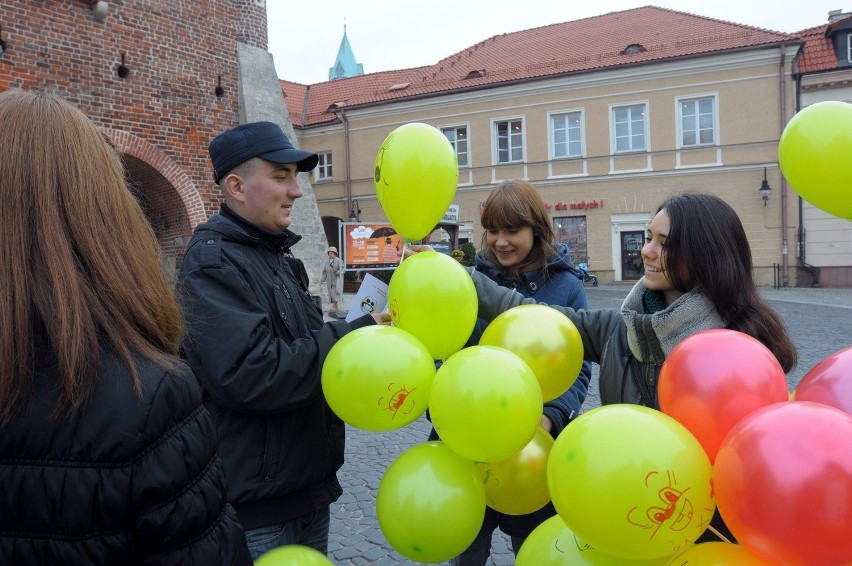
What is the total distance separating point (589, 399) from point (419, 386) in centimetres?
452

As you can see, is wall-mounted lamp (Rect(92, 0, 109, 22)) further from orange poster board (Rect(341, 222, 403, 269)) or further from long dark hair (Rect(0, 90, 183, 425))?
long dark hair (Rect(0, 90, 183, 425))

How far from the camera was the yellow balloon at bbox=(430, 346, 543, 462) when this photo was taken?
4.77ft

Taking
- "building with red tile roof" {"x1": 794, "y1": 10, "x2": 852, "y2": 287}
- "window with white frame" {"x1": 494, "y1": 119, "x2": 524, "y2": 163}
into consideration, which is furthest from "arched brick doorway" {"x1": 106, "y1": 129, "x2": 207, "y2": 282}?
"building with red tile roof" {"x1": 794, "y1": 10, "x2": 852, "y2": 287}

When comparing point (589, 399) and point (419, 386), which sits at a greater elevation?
point (419, 386)

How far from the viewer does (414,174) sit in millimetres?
1930

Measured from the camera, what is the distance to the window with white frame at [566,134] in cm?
1988

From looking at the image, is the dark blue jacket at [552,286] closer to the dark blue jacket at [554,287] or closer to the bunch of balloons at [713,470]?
the dark blue jacket at [554,287]

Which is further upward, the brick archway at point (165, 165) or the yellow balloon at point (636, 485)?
the brick archway at point (165, 165)

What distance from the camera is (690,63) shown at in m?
18.3

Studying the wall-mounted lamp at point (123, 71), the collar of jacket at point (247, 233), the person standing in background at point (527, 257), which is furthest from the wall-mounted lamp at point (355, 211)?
the collar of jacket at point (247, 233)

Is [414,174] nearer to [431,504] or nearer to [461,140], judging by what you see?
[431,504]

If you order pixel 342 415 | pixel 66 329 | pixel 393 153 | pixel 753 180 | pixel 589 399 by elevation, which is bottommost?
pixel 589 399

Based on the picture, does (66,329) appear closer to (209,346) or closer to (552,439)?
(209,346)

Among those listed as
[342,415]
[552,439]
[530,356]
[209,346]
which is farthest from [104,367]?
[552,439]
